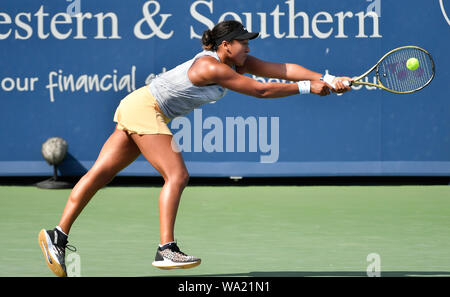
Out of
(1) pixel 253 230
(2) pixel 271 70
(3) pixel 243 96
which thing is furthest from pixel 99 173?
(3) pixel 243 96

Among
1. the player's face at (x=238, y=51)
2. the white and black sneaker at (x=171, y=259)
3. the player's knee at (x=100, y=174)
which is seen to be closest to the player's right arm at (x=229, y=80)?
the player's face at (x=238, y=51)

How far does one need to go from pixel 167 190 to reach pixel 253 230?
181 centimetres

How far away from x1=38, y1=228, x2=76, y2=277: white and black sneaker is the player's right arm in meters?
1.17

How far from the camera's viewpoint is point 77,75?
9312mm

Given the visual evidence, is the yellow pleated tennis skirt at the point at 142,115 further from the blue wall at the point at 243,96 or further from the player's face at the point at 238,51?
the blue wall at the point at 243,96

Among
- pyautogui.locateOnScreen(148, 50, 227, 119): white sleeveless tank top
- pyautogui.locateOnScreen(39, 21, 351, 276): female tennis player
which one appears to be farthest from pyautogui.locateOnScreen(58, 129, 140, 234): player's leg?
pyautogui.locateOnScreen(148, 50, 227, 119): white sleeveless tank top

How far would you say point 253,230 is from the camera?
6781 mm

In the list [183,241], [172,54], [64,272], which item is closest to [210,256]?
[183,241]

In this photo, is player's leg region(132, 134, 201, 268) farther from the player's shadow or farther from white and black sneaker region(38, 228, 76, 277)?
white and black sneaker region(38, 228, 76, 277)

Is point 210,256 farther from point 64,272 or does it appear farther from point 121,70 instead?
point 121,70

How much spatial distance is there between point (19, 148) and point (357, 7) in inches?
147

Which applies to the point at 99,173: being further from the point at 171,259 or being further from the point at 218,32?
the point at 218,32

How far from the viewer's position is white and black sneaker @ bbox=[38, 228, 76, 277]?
5.04m

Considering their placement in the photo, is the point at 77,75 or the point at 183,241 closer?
the point at 183,241
